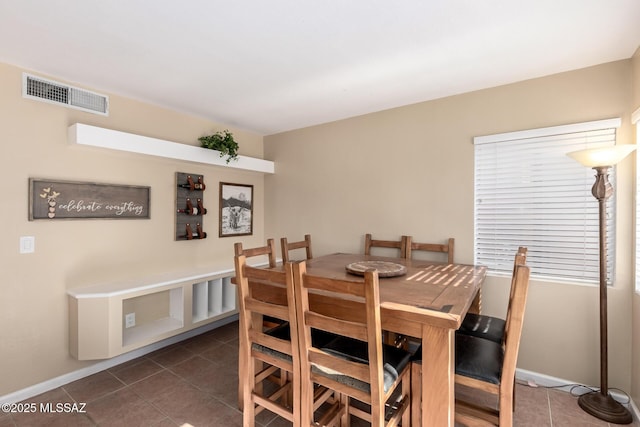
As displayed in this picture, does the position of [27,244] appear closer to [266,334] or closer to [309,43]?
[266,334]

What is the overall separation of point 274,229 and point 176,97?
1.92 m

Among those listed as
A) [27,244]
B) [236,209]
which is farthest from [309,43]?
[27,244]

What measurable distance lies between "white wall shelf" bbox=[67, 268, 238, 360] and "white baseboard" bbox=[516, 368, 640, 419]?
107 inches

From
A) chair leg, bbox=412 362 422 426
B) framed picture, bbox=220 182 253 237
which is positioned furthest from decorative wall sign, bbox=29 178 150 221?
chair leg, bbox=412 362 422 426

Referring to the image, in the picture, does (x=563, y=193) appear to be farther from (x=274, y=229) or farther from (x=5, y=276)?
(x=5, y=276)

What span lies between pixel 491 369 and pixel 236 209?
3060 mm

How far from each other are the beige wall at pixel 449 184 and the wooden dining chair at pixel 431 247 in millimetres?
68

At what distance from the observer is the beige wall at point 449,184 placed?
2119 millimetres

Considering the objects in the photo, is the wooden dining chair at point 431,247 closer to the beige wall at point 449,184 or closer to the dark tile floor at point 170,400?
the beige wall at point 449,184

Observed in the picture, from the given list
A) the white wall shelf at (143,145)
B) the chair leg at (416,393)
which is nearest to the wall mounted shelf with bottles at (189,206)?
the white wall shelf at (143,145)

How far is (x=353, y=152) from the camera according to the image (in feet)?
10.9

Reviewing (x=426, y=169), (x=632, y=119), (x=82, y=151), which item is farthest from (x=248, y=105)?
(x=632, y=119)

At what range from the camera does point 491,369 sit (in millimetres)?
1511

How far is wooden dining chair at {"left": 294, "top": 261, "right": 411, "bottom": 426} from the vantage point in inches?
50.1
